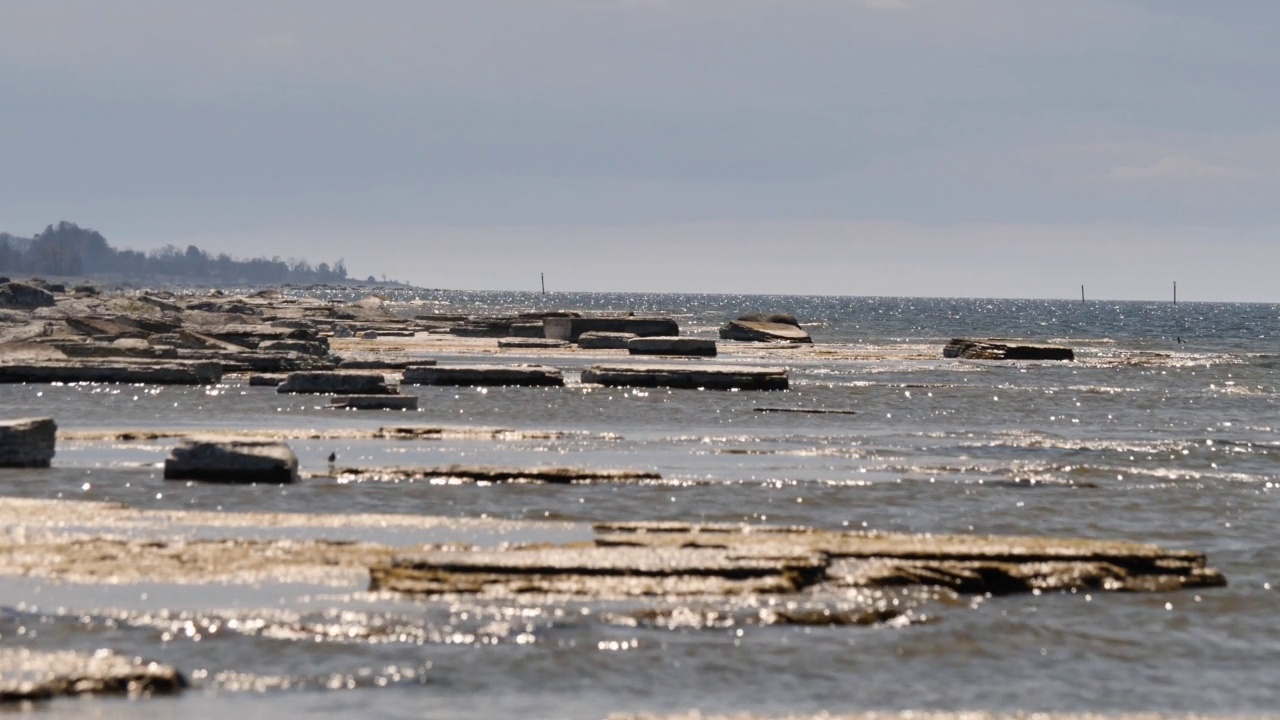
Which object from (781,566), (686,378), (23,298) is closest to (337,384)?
(686,378)

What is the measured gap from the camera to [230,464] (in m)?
19.4

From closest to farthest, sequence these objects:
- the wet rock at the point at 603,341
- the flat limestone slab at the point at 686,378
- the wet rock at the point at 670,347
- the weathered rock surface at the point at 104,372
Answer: the weathered rock surface at the point at 104,372 < the flat limestone slab at the point at 686,378 < the wet rock at the point at 670,347 < the wet rock at the point at 603,341

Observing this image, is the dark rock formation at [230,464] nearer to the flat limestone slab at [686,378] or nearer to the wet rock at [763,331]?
the flat limestone slab at [686,378]

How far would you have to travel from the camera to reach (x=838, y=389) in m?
45.4

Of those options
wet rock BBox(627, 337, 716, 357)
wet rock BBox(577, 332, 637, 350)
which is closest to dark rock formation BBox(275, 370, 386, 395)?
wet rock BBox(627, 337, 716, 357)

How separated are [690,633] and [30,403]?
83.8 feet

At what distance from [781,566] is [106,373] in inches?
1184

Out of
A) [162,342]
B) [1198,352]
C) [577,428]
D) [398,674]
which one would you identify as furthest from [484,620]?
[1198,352]

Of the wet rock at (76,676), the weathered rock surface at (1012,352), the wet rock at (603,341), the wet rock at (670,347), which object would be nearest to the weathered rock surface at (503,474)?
the wet rock at (76,676)

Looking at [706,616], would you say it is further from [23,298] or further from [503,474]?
[23,298]

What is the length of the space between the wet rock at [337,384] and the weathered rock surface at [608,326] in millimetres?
37490

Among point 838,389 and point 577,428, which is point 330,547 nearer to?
point 577,428

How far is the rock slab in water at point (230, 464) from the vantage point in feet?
63.6

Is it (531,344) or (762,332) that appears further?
(762,332)
